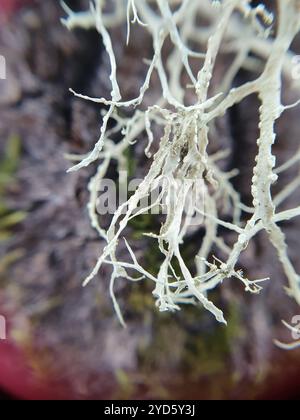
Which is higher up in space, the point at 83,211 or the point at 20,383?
the point at 83,211

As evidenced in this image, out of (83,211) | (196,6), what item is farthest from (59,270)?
(196,6)

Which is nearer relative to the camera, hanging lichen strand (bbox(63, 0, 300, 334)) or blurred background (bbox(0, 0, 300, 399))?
hanging lichen strand (bbox(63, 0, 300, 334))
